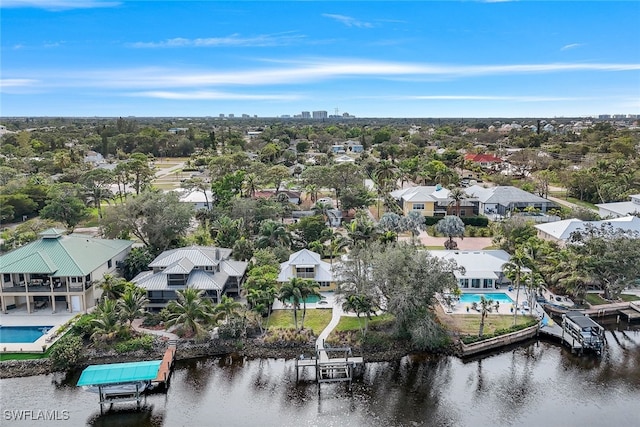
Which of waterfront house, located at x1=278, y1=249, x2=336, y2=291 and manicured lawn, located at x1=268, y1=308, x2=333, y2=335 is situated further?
waterfront house, located at x1=278, y1=249, x2=336, y2=291

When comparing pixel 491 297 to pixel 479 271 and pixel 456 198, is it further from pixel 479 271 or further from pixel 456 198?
pixel 456 198

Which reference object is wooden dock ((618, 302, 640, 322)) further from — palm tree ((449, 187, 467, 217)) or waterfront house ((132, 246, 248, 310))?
waterfront house ((132, 246, 248, 310))

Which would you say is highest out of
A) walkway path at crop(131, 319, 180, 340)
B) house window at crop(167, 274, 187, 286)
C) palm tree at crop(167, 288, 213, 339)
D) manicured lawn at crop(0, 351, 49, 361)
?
house window at crop(167, 274, 187, 286)

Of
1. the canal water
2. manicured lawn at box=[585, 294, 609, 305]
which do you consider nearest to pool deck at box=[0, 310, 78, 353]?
the canal water

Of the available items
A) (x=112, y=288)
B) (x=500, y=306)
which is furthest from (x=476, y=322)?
(x=112, y=288)

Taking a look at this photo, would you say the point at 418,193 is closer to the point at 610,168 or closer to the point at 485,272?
the point at 485,272
